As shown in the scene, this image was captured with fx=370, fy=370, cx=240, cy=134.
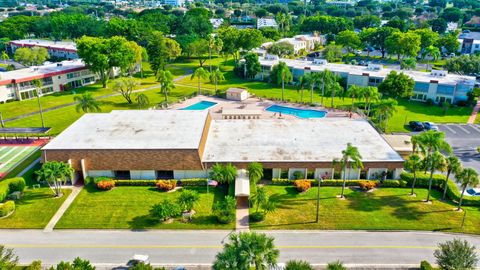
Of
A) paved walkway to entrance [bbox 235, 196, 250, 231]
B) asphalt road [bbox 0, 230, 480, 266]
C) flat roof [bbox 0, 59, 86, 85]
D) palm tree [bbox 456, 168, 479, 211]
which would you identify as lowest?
asphalt road [bbox 0, 230, 480, 266]

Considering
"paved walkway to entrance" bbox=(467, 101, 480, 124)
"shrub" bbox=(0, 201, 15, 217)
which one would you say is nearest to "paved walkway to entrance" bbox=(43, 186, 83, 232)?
"shrub" bbox=(0, 201, 15, 217)

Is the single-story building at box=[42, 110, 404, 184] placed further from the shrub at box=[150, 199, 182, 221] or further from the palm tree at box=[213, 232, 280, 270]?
the palm tree at box=[213, 232, 280, 270]

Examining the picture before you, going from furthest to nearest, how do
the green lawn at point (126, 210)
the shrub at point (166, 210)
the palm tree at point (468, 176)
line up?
the green lawn at point (126, 210)
the shrub at point (166, 210)
the palm tree at point (468, 176)

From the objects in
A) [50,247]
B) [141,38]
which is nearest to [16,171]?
[50,247]

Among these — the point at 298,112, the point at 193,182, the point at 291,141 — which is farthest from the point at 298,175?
the point at 298,112

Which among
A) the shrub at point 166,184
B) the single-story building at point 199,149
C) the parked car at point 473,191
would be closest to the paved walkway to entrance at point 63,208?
the single-story building at point 199,149

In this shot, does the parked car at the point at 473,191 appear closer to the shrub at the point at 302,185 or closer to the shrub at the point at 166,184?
the shrub at the point at 302,185

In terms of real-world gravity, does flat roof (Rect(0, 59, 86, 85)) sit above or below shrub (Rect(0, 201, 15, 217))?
above
